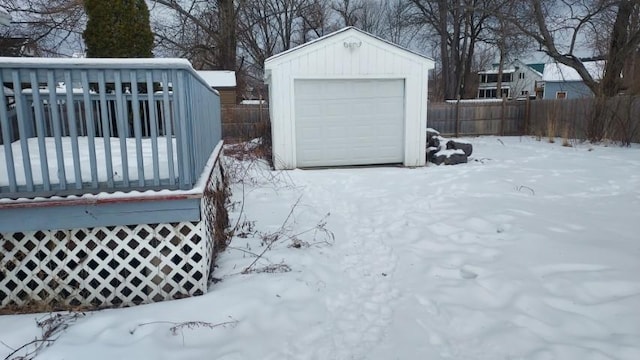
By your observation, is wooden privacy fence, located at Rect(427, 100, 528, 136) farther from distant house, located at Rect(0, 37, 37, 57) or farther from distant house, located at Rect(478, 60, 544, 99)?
distant house, located at Rect(478, 60, 544, 99)

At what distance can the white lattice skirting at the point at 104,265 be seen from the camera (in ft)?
9.13

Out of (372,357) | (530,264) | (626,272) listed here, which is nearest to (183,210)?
(372,357)

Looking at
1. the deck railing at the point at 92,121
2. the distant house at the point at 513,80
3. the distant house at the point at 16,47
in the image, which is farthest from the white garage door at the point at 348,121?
the distant house at the point at 513,80

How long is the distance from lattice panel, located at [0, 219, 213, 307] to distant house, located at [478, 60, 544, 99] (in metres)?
39.9

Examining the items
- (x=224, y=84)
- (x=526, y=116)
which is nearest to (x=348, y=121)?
(x=224, y=84)

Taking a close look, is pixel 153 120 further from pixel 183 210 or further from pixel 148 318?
pixel 148 318

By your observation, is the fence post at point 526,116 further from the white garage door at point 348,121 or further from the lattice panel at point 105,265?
the lattice panel at point 105,265

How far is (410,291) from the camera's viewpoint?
3.14 meters

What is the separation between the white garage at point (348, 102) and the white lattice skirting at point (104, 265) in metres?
6.05

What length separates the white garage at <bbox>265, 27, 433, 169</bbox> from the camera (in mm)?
8625

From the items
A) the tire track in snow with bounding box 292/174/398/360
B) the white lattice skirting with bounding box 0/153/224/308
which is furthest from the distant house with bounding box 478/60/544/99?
the white lattice skirting with bounding box 0/153/224/308

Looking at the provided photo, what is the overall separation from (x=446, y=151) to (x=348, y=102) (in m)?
2.58

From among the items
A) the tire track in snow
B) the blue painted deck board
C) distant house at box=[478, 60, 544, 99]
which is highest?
distant house at box=[478, 60, 544, 99]

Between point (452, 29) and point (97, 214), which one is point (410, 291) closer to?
point (97, 214)
